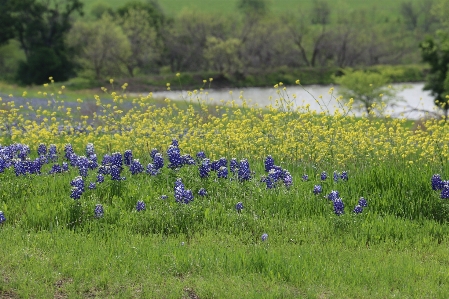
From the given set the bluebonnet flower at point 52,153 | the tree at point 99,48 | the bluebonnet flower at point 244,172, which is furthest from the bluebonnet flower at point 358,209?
the tree at point 99,48

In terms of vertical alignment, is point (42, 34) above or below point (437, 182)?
above

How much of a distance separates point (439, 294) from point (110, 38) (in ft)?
212

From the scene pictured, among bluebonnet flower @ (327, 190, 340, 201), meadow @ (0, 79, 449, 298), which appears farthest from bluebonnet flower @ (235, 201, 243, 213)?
bluebonnet flower @ (327, 190, 340, 201)

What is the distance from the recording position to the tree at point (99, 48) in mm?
66625

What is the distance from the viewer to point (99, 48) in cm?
6656

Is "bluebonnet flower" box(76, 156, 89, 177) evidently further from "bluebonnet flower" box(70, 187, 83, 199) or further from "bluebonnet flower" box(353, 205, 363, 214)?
"bluebonnet flower" box(353, 205, 363, 214)

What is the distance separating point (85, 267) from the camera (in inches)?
239

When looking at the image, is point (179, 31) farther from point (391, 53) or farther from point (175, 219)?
point (175, 219)

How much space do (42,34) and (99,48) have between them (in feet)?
22.2

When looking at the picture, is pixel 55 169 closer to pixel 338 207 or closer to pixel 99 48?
pixel 338 207

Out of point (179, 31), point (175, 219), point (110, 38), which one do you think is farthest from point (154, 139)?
point (179, 31)

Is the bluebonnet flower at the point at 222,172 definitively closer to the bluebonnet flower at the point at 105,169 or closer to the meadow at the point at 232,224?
the meadow at the point at 232,224

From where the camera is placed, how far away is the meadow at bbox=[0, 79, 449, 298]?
580 centimetres

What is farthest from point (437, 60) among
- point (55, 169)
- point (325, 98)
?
point (55, 169)
